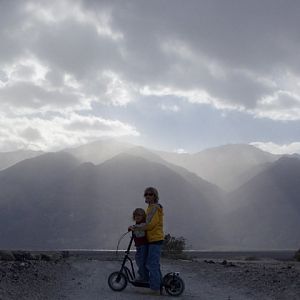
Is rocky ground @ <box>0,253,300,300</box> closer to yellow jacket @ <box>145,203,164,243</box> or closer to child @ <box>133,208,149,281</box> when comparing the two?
child @ <box>133,208,149,281</box>

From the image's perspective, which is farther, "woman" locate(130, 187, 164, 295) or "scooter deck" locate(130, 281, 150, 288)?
"scooter deck" locate(130, 281, 150, 288)

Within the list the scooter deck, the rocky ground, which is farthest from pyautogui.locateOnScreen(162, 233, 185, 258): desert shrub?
the scooter deck

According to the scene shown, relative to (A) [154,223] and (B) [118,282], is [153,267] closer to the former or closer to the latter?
(A) [154,223]

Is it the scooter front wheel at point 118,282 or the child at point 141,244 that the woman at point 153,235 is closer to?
the child at point 141,244

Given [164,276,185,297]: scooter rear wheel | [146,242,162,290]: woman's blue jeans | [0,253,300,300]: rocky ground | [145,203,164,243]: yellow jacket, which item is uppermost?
[145,203,164,243]: yellow jacket

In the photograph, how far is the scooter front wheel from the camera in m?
14.2

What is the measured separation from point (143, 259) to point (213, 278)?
6305 millimetres

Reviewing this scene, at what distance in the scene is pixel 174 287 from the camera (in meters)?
13.6

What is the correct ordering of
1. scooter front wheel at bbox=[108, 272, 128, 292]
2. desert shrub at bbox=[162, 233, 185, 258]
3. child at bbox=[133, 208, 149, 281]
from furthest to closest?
desert shrub at bbox=[162, 233, 185, 258] < scooter front wheel at bbox=[108, 272, 128, 292] < child at bbox=[133, 208, 149, 281]

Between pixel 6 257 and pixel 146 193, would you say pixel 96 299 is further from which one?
pixel 6 257

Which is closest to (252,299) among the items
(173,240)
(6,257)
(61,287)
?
(61,287)

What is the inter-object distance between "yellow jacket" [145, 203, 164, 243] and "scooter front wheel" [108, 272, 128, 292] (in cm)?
128

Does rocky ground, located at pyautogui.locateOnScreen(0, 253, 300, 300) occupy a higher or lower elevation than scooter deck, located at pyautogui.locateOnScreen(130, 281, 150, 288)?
lower

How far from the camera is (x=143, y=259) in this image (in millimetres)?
13836
